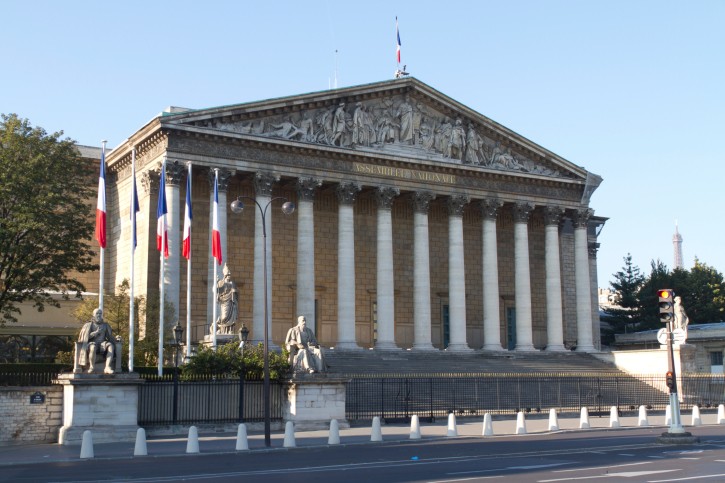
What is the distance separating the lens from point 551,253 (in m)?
60.1

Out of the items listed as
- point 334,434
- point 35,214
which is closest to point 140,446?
A: point 334,434

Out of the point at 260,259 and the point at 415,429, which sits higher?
the point at 260,259

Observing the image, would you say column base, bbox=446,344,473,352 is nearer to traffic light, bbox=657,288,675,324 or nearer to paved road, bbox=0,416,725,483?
paved road, bbox=0,416,725,483

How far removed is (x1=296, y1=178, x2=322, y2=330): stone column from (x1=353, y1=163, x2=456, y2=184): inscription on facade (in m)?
3.29

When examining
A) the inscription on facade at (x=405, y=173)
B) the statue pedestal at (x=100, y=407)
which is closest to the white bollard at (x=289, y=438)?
the statue pedestal at (x=100, y=407)

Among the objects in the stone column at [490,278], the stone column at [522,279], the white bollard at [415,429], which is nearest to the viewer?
the white bollard at [415,429]

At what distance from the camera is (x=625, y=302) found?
84312 mm

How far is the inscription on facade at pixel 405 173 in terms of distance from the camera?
54125 mm

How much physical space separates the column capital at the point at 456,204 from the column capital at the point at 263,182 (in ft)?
40.8

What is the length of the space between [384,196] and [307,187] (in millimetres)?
5230

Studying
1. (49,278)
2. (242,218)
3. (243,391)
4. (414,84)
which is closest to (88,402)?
(243,391)

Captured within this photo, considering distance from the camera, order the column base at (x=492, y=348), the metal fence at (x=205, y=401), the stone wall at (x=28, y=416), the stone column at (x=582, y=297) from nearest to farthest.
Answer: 1. the stone wall at (x=28, y=416)
2. the metal fence at (x=205, y=401)
3. the column base at (x=492, y=348)
4. the stone column at (x=582, y=297)

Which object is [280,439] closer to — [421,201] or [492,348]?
[421,201]

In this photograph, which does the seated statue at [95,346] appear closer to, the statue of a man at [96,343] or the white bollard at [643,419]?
the statue of a man at [96,343]
